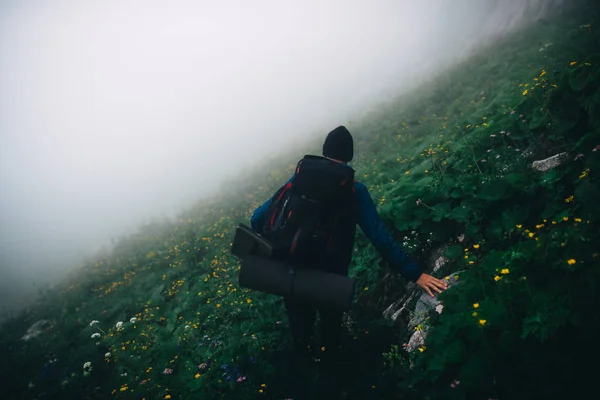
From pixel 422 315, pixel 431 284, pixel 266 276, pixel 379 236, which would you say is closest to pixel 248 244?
pixel 266 276

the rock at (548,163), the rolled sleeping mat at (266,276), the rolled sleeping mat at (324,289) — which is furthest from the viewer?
the rock at (548,163)

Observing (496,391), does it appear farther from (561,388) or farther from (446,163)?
(446,163)

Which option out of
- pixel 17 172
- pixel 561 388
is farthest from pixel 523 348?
pixel 17 172

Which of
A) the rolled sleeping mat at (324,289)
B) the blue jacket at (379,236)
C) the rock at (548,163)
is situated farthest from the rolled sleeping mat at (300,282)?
the rock at (548,163)

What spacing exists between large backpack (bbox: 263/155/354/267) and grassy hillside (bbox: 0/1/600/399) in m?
1.20

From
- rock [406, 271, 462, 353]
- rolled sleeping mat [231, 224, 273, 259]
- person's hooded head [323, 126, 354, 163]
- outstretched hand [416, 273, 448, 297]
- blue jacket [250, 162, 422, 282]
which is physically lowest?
rock [406, 271, 462, 353]

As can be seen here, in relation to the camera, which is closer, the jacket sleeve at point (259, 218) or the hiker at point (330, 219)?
the hiker at point (330, 219)

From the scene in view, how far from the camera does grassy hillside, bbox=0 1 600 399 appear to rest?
84.4 inches

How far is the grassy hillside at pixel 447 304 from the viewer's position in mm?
2143

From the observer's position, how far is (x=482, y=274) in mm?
2754

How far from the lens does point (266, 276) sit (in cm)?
287

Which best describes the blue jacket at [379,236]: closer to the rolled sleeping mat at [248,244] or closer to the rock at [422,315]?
the rock at [422,315]

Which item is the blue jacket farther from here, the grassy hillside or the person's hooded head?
the grassy hillside

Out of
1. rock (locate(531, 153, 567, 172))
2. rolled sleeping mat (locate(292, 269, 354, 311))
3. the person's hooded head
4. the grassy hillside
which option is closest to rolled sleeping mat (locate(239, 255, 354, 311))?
rolled sleeping mat (locate(292, 269, 354, 311))
